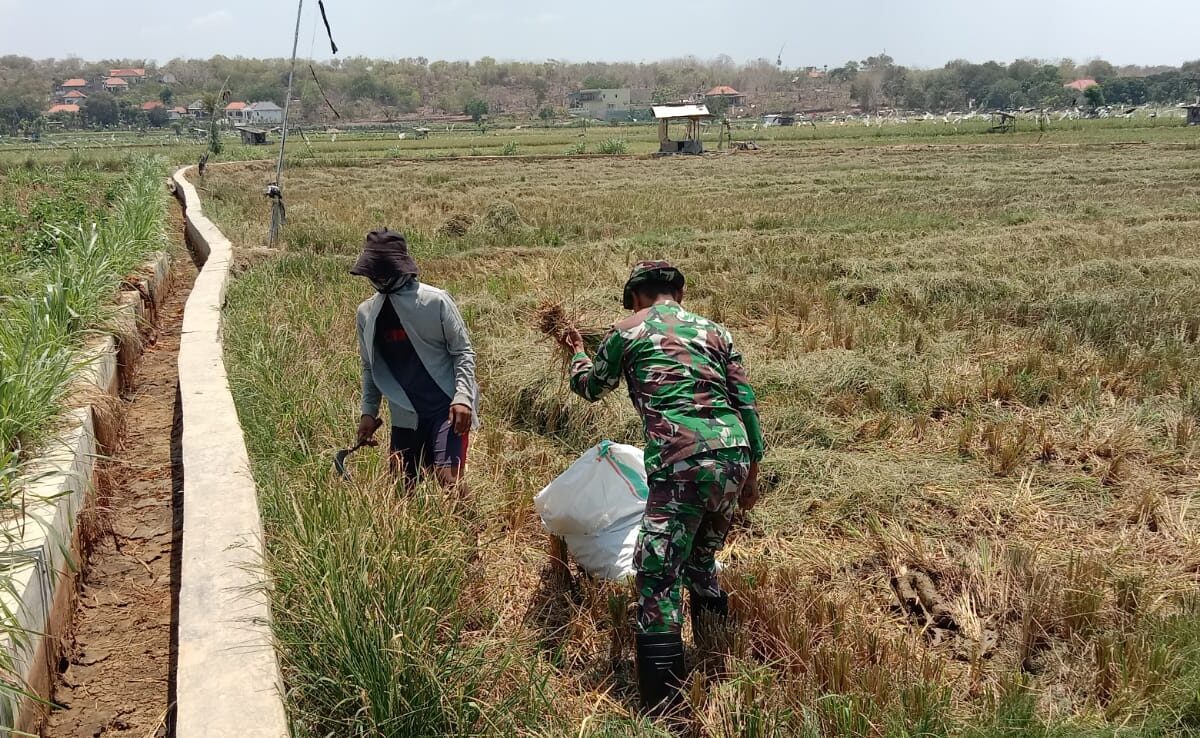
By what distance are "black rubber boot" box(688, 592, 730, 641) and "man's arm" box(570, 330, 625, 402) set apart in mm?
904

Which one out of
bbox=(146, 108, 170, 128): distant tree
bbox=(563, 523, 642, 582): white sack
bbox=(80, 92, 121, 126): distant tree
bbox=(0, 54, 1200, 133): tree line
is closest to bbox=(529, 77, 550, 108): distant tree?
bbox=(0, 54, 1200, 133): tree line

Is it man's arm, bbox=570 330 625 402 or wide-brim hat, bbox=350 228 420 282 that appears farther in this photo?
wide-brim hat, bbox=350 228 420 282

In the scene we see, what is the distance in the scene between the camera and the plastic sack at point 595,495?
136 inches

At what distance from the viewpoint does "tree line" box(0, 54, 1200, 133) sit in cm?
10138

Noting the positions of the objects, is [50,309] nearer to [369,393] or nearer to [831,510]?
[369,393]

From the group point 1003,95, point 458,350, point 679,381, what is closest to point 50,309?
point 458,350

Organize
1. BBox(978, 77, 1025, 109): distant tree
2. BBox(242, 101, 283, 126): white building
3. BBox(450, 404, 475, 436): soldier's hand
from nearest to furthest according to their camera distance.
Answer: BBox(450, 404, 475, 436): soldier's hand < BBox(242, 101, 283, 126): white building < BBox(978, 77, 1025, 109): distant tree

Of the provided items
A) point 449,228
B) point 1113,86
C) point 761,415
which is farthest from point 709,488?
point 1113,86

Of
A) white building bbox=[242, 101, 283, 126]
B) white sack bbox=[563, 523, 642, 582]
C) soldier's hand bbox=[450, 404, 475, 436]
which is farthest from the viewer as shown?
white building bbox=[242, 101, 283, 126]

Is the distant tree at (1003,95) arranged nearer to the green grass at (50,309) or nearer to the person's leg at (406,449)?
the green grass at (50,309)

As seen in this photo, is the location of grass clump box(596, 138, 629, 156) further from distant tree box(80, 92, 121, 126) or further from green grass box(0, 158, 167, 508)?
distant tree box(80, 92, 121, 126)

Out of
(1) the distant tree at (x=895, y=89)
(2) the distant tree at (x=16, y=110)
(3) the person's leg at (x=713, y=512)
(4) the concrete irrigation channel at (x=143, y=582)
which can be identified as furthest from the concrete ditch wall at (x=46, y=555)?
(1) the distant tree at (x=895, y=89)

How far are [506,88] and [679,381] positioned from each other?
7177 inches

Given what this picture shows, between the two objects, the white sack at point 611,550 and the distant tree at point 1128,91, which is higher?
the distant tree at point 1128,91
